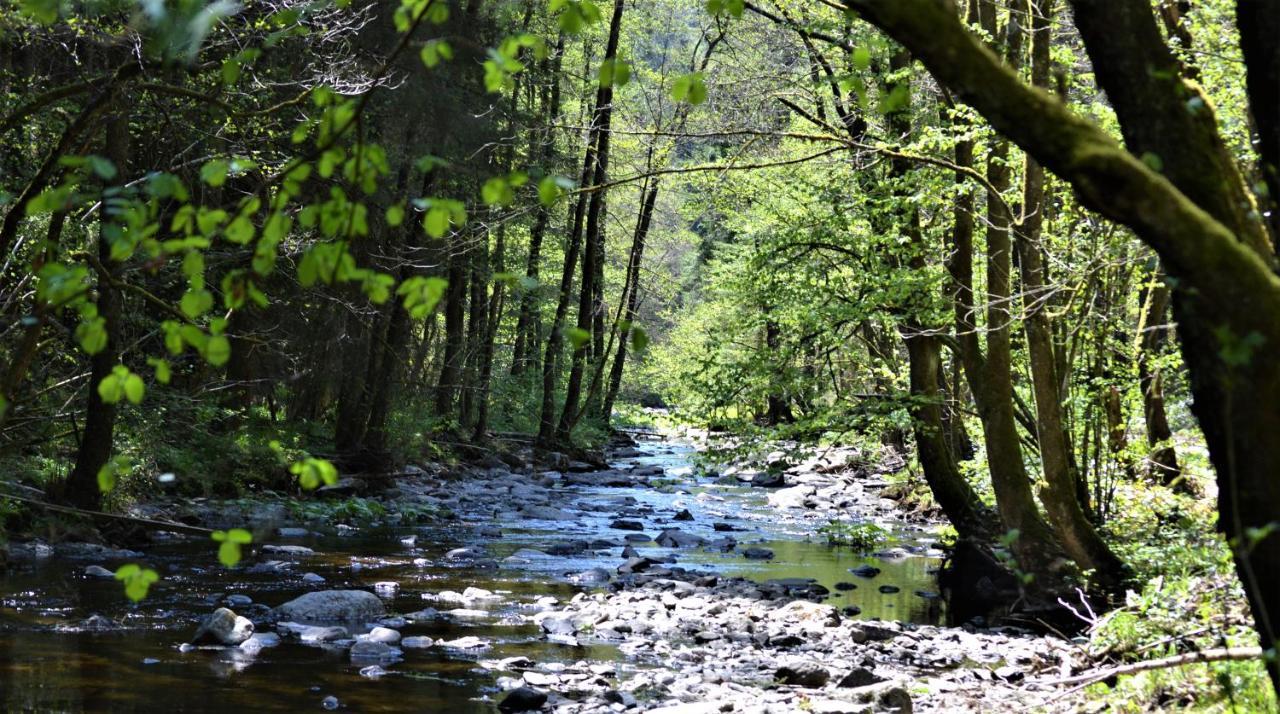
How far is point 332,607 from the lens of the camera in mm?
→ 9320

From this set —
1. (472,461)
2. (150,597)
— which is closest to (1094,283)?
(150,597)

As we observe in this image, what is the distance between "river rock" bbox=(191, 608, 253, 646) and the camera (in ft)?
26.9

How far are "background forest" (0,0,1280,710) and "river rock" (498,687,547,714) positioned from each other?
9.00 feet

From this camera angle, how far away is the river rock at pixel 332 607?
923 centimetres

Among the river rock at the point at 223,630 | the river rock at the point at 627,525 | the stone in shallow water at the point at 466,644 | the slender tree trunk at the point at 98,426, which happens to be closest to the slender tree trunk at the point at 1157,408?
the river rock at the point at 627,525

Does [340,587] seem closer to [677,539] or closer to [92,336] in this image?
[677,539]

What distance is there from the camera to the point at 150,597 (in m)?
9.79

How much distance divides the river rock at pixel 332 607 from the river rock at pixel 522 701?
2.82 meters

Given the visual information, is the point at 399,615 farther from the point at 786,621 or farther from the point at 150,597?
the point at 786,621

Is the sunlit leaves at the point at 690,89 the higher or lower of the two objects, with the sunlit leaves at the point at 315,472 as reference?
higher

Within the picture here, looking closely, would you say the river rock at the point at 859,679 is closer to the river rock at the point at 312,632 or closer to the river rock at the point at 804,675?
the river rock at the point at 804,675

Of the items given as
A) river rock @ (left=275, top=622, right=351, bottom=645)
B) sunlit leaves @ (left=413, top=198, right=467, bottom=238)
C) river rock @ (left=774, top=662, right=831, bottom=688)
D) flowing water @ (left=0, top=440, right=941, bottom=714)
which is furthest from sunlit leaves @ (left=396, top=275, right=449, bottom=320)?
river rock @ (left=275, top=622, right=351, bottom=645)

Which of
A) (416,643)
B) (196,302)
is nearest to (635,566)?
(416,643)

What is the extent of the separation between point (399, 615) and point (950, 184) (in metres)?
6.59
